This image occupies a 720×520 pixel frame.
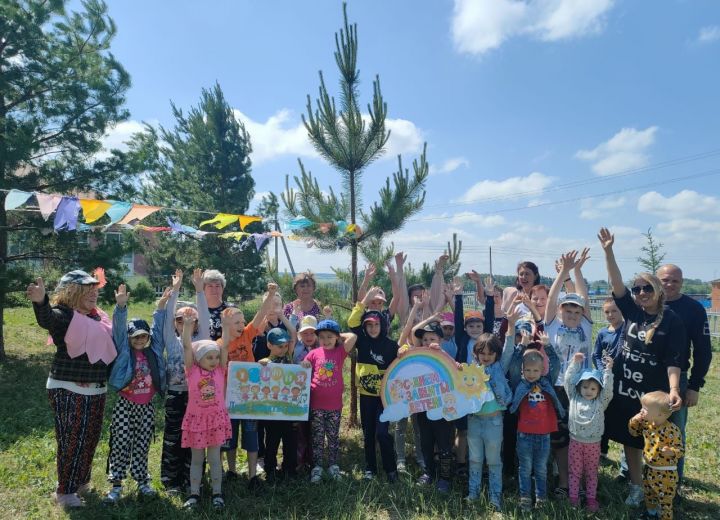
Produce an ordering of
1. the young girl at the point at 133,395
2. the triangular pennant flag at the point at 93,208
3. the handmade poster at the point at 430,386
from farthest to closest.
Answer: the triangular pennant flag at the point at 93,208, the handmade poster at the point at 430,386, the young girl at the point at 133,395

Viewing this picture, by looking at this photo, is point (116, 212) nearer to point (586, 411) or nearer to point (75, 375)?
point (75, 375)

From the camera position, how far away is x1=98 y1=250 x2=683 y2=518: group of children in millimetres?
3611

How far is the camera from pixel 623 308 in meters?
3.73

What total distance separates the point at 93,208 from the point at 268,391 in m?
3.07

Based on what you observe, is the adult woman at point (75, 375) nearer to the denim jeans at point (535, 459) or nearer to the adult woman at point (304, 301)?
the adult woman at point (304, 301)

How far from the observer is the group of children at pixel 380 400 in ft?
11.8

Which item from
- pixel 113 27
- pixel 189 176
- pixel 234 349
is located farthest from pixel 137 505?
pixel 189 176

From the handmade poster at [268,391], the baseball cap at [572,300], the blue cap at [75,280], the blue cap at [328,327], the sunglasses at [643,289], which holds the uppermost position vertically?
the blue cap at [75,280]

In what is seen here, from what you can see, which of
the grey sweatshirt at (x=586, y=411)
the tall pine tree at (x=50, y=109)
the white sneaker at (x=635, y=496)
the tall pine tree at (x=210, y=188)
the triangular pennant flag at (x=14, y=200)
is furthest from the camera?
the tall pine tree at (x=210, y=188)

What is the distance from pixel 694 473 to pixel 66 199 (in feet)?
24.0

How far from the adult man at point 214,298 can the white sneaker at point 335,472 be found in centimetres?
162

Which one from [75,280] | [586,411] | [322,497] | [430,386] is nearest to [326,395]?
[322,497]

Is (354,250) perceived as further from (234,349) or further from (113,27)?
(113,27)

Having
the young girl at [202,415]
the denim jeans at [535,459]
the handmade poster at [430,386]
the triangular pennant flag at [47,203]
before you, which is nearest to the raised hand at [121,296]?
the young girl at [202,415]
